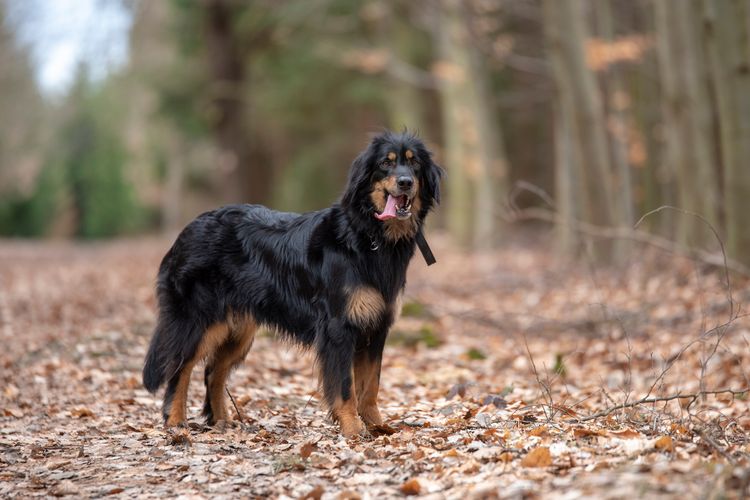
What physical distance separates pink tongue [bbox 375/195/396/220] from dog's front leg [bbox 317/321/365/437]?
717 mm

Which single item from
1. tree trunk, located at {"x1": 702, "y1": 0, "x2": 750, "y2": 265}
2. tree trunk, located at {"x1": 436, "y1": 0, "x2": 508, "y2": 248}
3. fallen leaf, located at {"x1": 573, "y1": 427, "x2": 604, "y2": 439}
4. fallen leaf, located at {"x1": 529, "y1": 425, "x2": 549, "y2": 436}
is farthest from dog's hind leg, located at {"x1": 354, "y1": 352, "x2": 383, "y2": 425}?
tree trunk, located at {"x1": 436, "y1": 0, "x2": 508, "y2": 248}

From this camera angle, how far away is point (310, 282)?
19.1ft

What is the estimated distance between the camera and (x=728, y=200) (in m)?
9.64

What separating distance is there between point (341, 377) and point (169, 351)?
4.46ft

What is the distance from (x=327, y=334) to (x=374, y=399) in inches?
22.2

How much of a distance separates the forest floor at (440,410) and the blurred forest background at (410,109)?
1.36m

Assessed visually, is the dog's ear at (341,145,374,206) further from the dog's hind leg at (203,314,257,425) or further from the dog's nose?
the dog's hind leg at (203,314,257,425)

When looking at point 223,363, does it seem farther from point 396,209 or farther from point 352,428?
point 396,209

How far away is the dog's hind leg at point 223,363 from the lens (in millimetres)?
6207

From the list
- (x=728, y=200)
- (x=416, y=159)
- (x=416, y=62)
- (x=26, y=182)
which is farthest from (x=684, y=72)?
(x=26, y=182)

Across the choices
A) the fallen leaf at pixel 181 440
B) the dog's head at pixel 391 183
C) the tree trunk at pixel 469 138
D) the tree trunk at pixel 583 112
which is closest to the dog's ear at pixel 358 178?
the dog's head at pixel 391 183

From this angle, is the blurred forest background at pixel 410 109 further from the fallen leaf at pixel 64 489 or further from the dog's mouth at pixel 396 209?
the fallen leaf at pixel 64 489

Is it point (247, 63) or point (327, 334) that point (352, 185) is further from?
point (247, 63)

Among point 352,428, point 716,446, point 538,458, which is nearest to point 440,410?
point 352,428
